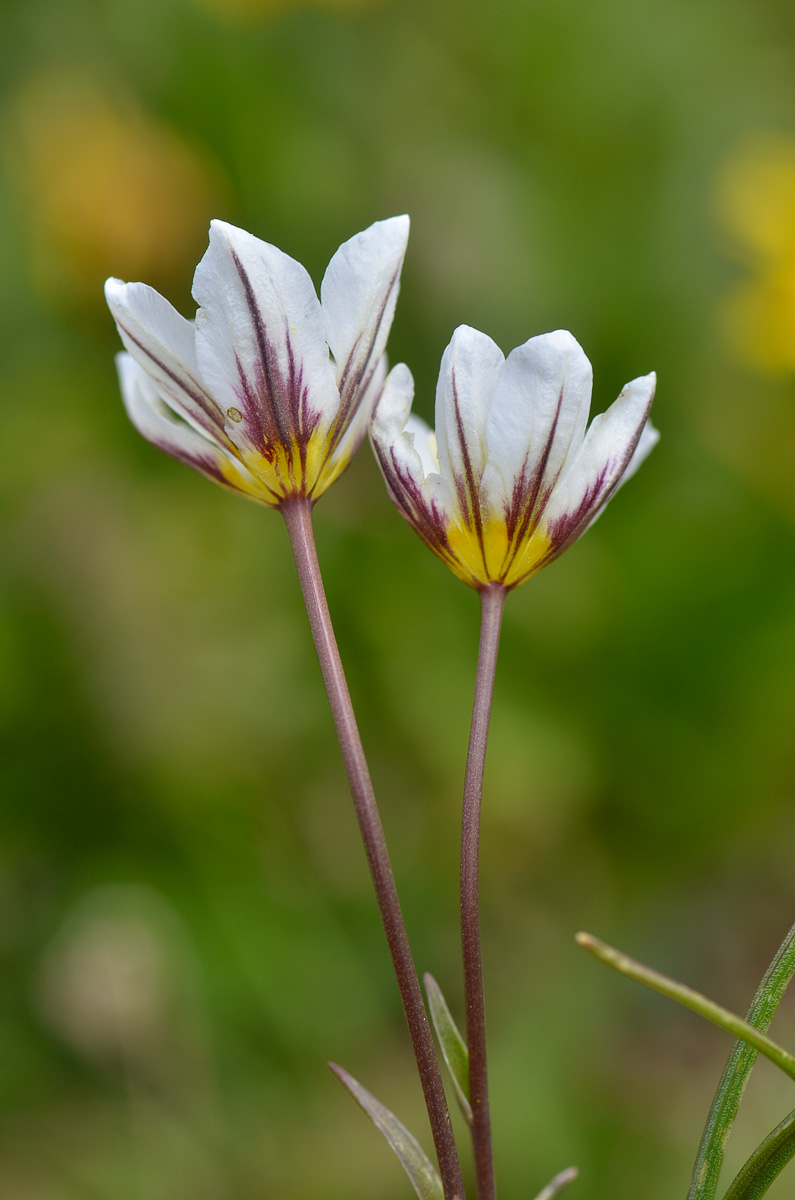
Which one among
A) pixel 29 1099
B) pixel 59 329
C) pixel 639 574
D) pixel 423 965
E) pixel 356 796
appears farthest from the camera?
pixel 59 329

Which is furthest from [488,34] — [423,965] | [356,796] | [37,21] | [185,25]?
[356,796]

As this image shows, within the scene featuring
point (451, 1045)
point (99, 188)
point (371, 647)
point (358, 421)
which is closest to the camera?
point (451, 1045)

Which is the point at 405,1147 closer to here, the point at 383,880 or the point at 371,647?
the point at 383,880

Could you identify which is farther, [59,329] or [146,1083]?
[59,329]

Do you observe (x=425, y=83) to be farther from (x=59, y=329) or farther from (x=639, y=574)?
(x=639, y=574)

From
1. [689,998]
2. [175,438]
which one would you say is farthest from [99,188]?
[689,998]

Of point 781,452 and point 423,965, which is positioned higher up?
point 781,452
